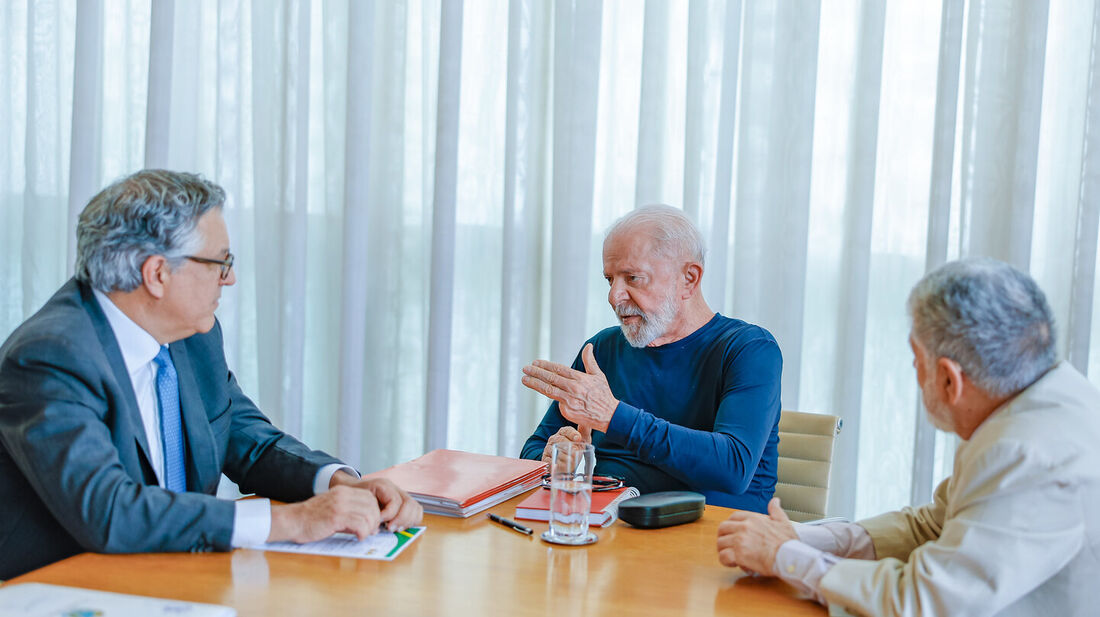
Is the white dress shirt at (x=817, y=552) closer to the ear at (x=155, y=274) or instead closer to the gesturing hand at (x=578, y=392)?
the gesturing hand at (x=578, y=392)

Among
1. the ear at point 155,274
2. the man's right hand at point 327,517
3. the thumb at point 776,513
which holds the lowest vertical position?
the man's right hand at point 327,517

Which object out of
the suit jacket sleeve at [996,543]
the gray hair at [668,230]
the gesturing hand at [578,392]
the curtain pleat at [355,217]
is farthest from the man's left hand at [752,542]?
the curtain pleat at [355,217]

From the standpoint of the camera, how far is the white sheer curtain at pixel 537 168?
9.45ft

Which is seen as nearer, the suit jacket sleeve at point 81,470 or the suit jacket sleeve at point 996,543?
the suit jacket sleeve at point 996,543

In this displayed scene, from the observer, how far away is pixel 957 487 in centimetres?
119

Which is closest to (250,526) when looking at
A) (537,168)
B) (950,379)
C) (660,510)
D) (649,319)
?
(660,510)

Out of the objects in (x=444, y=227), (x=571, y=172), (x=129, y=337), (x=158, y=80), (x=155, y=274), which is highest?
(x=158, y=80)

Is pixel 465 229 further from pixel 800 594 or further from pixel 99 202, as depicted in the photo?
pixel 800 594

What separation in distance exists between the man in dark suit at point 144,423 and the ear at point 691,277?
1.00 meters

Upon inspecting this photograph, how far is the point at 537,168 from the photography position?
128 inches

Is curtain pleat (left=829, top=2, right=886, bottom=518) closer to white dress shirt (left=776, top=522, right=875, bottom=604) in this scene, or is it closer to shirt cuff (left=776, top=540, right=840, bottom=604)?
white dress shirt (left=776, top=522, right=875, bottom=604)

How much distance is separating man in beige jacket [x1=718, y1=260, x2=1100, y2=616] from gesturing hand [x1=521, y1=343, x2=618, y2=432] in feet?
2.30

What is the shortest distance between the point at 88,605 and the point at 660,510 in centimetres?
91

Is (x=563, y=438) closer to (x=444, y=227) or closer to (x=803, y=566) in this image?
(x=803, y=566)
